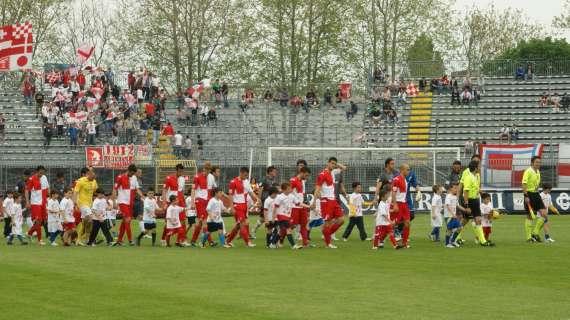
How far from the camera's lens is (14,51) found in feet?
75.2

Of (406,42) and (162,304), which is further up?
(406,42)

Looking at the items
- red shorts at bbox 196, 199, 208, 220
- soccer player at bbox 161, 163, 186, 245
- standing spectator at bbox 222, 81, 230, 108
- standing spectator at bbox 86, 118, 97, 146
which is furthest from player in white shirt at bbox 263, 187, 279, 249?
standing spectator at bbox 222, 81, 230, 108

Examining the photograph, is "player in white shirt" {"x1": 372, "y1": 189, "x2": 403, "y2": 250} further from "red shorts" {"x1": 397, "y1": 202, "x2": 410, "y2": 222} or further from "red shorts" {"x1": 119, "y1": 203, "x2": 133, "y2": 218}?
"red shorts" {"x1": 119, "y1": 203, "x2": 133, "y2": 218}

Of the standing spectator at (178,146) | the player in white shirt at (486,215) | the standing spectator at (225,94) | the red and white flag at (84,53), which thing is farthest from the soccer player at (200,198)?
the red and white flag at (84,53)

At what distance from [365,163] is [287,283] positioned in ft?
90.2

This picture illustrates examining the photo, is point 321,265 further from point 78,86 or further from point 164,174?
point 78,86

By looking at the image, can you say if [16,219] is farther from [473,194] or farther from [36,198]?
[473,194]

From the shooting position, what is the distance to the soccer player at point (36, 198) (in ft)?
90.1

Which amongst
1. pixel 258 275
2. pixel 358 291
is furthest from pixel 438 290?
pixel 258 275

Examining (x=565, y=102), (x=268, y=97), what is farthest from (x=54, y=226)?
(x=565, y=102)

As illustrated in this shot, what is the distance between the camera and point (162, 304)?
44.8ft

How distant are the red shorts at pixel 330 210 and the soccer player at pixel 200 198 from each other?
9.23ft

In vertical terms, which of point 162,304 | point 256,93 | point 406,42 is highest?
point 406,42

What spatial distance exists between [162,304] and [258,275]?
390 centimetres
